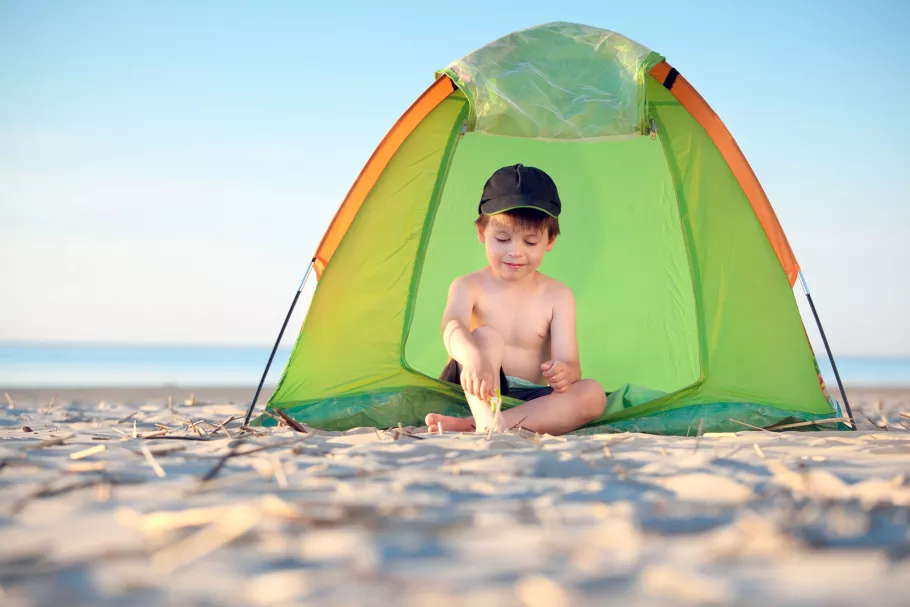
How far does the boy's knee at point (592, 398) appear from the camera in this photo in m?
2.43

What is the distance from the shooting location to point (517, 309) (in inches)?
108

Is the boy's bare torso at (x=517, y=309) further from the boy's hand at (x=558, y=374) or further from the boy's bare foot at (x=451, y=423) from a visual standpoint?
the boy's bare foot at (x=451, y=423)

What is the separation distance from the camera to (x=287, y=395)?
8.96 ft

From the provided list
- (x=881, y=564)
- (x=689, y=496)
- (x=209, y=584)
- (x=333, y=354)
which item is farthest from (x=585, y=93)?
(x=209, y=584)

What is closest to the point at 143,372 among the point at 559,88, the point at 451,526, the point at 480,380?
the point at 559,88

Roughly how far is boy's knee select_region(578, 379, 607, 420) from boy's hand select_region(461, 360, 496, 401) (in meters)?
0.34

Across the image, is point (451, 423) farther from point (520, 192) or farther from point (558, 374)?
point (520, 192)

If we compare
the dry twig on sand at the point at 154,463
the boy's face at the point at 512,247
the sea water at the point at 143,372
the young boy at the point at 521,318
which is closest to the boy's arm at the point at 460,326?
the young boy at the point at 521,318

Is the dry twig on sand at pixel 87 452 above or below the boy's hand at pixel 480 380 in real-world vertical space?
below

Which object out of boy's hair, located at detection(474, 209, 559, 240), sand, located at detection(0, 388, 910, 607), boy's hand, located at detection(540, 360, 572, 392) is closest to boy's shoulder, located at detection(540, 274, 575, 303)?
boy's hair, located at detection(474, 209, 559, 240)

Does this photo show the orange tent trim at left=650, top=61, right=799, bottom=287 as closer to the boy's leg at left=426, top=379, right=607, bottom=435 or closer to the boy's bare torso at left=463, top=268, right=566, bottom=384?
the boy's bare torso at left=463, top=268, right=566, bottom=384

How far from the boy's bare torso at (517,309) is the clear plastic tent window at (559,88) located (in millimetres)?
526

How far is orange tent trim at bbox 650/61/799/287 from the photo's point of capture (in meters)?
2.64

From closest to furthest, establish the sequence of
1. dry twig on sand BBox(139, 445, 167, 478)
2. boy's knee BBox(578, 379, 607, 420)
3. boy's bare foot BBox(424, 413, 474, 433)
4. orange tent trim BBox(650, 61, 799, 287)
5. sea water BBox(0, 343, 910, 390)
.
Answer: dry twig on sand BBox(139, 445, 167, 478), boy's bare foot BBox(424, 413, 474, 433), boy's knee BBox(578, 379, 607, 420), orange tent trim BBox(650, 61, 799, 287), sea water BBox(0, 343, 910, 390)
